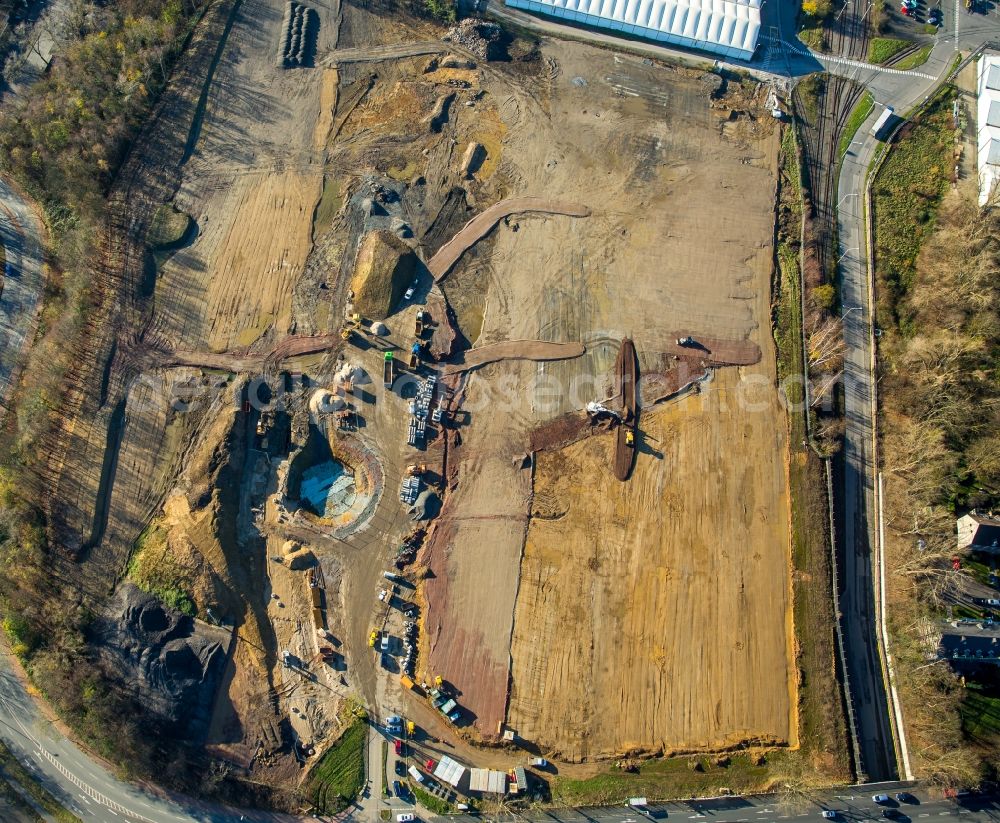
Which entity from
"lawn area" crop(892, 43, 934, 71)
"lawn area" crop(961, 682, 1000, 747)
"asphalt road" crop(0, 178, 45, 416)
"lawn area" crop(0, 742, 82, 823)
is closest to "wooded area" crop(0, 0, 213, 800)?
"asphalt road" crop(0, 178, 45, 416)

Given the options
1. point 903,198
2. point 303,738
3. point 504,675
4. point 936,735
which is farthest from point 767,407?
point 303,738

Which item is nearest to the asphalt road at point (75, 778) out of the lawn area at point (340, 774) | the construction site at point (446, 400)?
the lawn area at point (340, 774)

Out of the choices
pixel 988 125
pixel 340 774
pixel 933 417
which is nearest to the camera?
pixel 340 774

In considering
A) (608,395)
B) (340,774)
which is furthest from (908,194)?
(340,774)

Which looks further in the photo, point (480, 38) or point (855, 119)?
point (480, 38)

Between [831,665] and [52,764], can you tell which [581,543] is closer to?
[831,665]

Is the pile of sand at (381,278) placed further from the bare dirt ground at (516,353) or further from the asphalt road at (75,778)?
the asphalt road at (75,778)

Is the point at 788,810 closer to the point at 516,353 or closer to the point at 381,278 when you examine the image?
the point at 516,353
